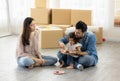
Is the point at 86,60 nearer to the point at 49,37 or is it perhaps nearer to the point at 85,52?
the point at 85,52

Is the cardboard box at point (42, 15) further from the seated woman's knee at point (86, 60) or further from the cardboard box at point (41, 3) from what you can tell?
the seated woman's knee at point (86, 60)

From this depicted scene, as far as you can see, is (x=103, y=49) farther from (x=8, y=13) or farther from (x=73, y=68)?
(x=8, y=13)

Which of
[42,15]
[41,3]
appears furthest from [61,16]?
[41,3]

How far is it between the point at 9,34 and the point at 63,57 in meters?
3.85

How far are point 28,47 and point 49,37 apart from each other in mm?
1770

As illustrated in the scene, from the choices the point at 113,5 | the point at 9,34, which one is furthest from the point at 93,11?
the point at 9,34

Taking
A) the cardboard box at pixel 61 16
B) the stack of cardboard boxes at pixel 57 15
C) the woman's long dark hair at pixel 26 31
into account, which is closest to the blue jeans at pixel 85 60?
the woman's long dark hair at pixel 26 31

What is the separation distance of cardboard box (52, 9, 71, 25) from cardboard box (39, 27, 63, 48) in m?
0.82

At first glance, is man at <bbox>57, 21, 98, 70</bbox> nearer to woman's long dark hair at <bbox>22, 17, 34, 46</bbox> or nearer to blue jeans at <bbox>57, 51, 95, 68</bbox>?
blue jeans at <bbox>57, 51, 95, 68</bbox>

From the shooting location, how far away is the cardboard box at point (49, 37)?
622 cm

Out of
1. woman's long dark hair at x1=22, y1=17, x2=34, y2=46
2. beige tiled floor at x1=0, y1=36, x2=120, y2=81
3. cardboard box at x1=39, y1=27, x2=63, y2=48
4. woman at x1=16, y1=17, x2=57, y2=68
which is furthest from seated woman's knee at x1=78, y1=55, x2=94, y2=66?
cardboard box at x1=39, y1=27, x2=63, y2=48

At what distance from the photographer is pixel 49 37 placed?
6.25 metres

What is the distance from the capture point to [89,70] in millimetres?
4398

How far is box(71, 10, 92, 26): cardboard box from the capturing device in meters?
7.00
